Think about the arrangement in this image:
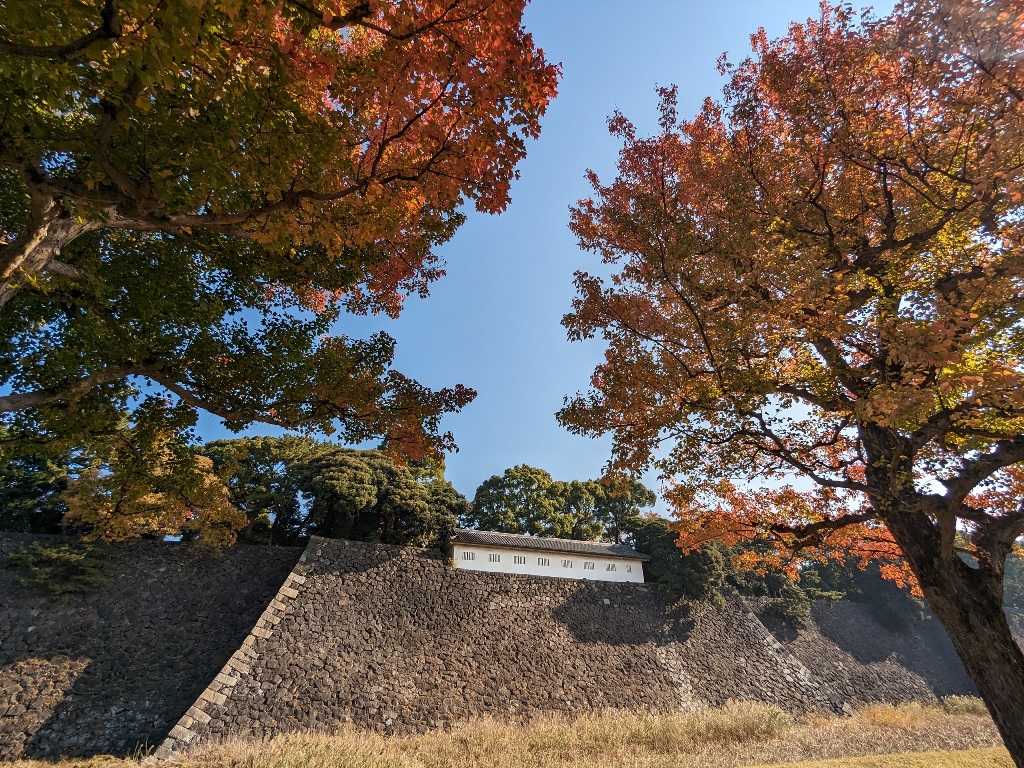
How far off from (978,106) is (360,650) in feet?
52.4

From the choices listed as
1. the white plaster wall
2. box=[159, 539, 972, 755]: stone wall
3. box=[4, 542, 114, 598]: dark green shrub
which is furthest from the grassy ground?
the white plaster wall

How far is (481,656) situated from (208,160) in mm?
14746

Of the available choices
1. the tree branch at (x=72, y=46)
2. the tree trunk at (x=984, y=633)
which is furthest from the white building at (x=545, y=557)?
the tree branch at (x=72, y=46)

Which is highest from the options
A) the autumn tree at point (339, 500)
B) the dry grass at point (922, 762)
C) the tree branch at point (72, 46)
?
the autumn tree at point (339, 500)

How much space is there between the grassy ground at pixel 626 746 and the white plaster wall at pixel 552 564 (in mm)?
6029

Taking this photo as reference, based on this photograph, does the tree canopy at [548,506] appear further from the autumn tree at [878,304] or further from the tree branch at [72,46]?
the tree branch at [72,46]

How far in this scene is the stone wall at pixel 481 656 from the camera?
11062 millimetres

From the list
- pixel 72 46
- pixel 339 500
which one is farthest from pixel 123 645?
pixel 72 46

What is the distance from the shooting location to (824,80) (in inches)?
199

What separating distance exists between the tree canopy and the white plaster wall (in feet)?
17.4

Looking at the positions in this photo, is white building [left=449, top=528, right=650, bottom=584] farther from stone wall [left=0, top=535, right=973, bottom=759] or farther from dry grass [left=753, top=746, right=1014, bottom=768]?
dry grass [left=753, top=746, right=1014, bottom=768]

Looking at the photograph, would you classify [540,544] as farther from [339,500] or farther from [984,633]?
[984,633]

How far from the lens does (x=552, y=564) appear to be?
19.0 metres

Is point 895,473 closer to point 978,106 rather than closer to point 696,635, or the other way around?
point 978,106
